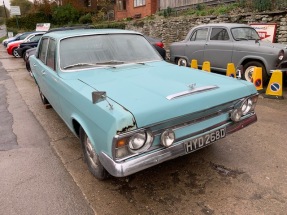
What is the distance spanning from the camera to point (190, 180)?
3.09 meters

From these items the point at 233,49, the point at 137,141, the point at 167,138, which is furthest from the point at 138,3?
the point at 137,141

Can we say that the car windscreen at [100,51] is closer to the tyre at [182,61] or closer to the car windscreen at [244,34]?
the car windscreen at [244,34]

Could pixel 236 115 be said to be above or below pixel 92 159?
above

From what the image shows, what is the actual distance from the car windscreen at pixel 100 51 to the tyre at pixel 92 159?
104 cm

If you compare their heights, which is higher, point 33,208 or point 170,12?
point 170,12

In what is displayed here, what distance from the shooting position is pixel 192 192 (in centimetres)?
286

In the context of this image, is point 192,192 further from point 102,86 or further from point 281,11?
point 281,11

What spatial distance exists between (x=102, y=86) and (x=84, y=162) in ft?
4.06

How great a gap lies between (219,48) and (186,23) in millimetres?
5913

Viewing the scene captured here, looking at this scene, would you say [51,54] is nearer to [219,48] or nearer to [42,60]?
[42,60]

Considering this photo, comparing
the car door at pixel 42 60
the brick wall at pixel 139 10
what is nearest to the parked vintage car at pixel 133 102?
the car door at pixel 42 60

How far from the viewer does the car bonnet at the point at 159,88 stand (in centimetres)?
234

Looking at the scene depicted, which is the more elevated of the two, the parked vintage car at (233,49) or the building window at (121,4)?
the building window at (121,4)

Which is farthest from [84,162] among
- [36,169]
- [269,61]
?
[269,61]
